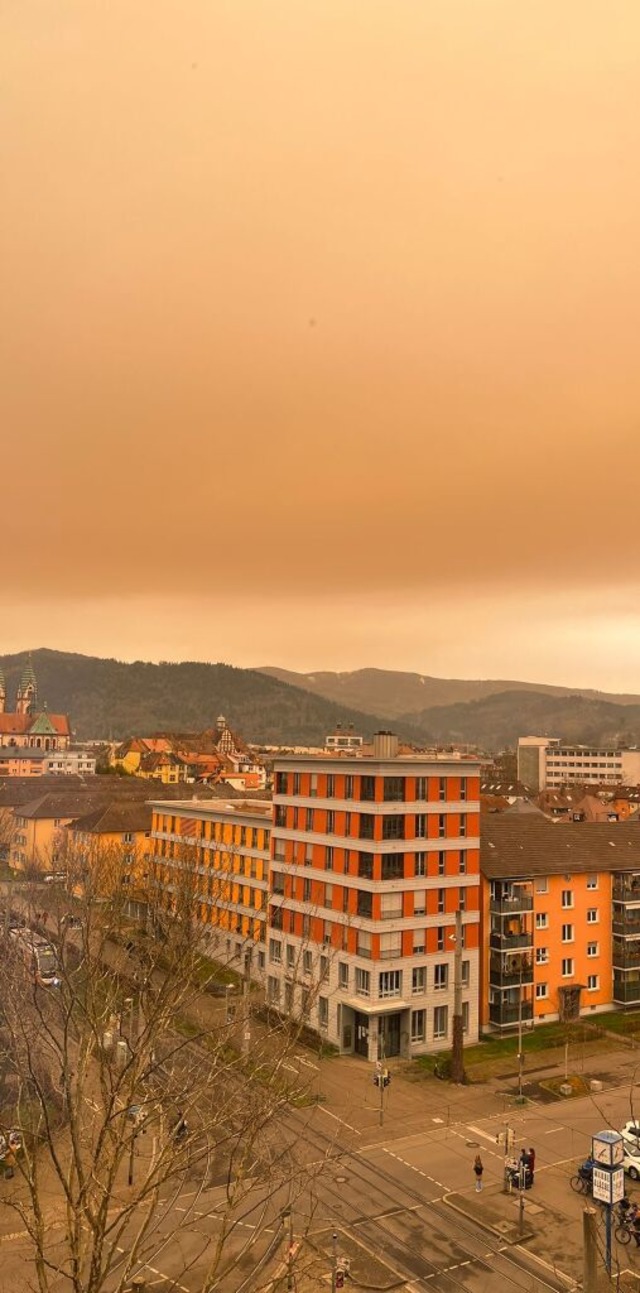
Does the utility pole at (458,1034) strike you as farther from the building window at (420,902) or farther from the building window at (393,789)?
the building window at (393,789)

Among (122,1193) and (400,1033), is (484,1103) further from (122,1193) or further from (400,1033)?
(122,1193)

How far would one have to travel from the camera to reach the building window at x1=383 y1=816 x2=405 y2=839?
170 feet

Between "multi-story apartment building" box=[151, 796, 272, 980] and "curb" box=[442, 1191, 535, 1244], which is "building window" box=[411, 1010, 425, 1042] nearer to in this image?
"multi-story apartment building" box=[151, 796, 272, 980]

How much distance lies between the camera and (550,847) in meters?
62.5

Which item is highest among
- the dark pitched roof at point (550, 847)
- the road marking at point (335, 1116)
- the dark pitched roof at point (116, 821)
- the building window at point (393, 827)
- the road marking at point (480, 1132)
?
the building window at point (393, 827)

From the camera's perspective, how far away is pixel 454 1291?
2792 cm

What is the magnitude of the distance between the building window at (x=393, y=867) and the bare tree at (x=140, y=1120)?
11399mm

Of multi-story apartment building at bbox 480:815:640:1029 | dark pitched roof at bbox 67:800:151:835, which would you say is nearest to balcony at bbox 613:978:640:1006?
multi-story apartment building at bbox 480:815:640:1029

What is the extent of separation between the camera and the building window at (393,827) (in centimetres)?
5181

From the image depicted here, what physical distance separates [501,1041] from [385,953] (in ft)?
36.2

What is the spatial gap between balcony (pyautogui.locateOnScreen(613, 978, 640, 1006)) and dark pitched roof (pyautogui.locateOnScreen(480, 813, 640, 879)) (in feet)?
25.6

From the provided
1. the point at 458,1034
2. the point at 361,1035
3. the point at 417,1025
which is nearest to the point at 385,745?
the point at 417,1025

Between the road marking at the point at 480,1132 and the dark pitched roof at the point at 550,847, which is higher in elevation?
the dark pitched roof at the point at 550,847

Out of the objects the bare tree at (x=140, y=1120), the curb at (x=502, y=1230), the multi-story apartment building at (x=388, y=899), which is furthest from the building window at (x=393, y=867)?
the curb at (x=502, y=1230)
